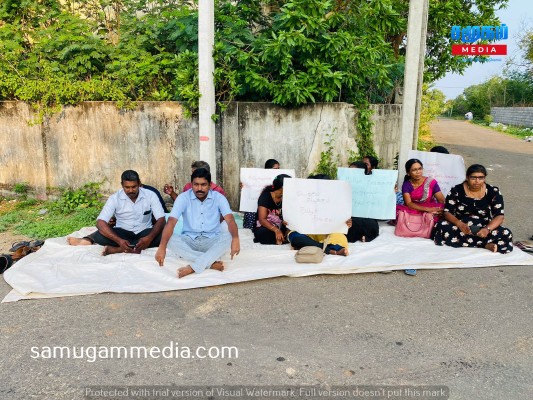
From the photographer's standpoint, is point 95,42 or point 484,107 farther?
point 484,107

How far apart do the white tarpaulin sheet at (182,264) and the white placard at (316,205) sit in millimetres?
352

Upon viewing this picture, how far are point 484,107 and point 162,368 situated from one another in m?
Answer: 47.8

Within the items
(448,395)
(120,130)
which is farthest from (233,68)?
(448,395)

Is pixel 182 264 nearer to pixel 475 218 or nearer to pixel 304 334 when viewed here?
pixel 304 334

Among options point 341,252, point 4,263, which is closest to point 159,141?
point 4,263

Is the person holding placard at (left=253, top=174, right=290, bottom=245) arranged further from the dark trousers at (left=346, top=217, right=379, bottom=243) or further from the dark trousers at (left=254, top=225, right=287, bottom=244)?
the dark trousers at (left=346, top=217, right=379, bottom=243)

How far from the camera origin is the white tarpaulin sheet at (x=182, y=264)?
14.9 feet

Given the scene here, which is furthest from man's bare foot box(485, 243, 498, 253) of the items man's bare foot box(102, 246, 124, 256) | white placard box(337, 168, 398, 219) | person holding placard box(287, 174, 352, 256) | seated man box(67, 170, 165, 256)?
man's bare foot box(102, 246, 124, 256)

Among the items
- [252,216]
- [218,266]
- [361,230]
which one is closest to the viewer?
[218,266]

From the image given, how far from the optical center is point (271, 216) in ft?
19.0

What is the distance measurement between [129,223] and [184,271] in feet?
4.01

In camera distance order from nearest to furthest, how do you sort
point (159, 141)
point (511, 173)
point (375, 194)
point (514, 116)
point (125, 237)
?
point (125, 237), point (375, 194), point (159, 141), point (511, 173), point (514, 116)

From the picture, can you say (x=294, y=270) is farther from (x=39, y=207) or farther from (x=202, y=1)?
(x=39, y=207)

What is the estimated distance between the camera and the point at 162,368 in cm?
322
